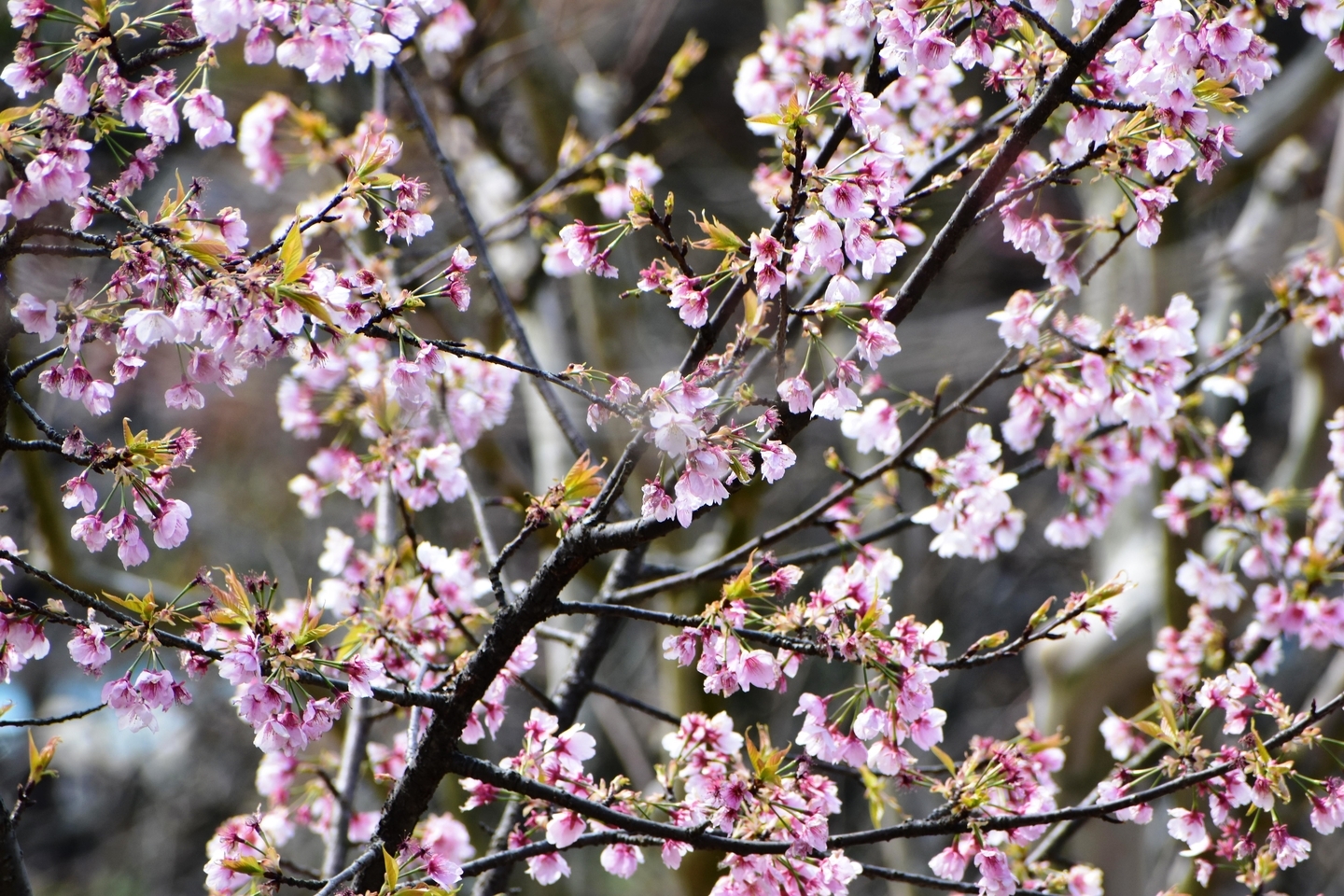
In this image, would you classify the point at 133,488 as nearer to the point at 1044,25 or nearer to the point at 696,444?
the point at 696,444

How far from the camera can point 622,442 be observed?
3773 millimetres

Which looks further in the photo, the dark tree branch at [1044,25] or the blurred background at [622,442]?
the blurred background at [622,442]

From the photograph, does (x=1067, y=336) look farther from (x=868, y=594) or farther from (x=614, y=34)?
(x=614, y=34)

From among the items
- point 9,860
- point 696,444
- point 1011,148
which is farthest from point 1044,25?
point 9,860

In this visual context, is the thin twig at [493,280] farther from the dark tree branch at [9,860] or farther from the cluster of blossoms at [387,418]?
the dark tree branch at [9,860]

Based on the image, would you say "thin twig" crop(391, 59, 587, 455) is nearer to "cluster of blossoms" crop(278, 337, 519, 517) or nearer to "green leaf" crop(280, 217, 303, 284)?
"cluster of blossoms" crop(278, 337, 519, 517)

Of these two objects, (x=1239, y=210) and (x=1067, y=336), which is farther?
(x=1239, y=210)

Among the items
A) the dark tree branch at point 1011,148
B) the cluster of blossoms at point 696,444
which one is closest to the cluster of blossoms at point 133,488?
the cluster of blossoms at point 696,444

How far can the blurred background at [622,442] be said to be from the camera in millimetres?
3488

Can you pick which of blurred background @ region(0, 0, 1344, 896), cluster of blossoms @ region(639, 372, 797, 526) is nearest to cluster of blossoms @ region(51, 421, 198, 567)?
blurred background @ region(0, 0, 1344, 896)

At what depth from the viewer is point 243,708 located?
1274mm

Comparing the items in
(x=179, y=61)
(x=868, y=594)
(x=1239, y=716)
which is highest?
(x=179, y=61)

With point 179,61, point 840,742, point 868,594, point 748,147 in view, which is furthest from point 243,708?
point 748,147

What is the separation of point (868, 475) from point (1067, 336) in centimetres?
42
